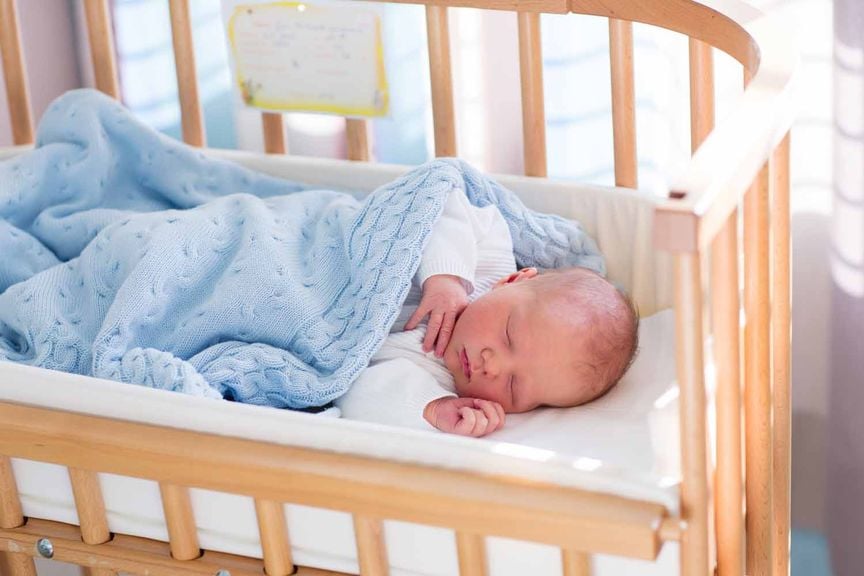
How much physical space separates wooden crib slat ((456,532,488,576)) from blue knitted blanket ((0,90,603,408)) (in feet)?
0.94

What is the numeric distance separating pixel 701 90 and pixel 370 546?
643 mm

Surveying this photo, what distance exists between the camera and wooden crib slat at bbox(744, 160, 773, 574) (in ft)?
3.29

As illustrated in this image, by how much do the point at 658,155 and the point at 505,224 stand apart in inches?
15.7

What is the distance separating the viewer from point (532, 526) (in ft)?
3.11

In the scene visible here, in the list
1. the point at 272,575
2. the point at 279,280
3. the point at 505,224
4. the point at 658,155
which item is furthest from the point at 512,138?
the point at 272,575

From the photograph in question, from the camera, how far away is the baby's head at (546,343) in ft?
4.01

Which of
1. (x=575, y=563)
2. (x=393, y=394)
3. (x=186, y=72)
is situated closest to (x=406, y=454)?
(x=575, y=563)

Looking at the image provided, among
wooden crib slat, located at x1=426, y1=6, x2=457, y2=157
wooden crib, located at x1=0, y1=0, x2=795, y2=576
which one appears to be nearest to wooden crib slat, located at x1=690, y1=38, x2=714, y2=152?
wooden crib, located at x1=0, y1=0, x2=795, y2=576

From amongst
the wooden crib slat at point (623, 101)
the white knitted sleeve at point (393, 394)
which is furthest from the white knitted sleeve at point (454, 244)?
the wooden crib slat at point (623, 101)

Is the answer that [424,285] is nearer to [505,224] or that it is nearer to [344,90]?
[505,224]

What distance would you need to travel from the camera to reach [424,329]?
1333 millimetres

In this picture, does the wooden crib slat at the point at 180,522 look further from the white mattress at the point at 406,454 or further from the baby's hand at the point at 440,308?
the baby's hand at the point at 440,308

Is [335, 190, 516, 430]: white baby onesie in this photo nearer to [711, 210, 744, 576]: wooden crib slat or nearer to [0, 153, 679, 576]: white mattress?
[0, 153, 679, 576]: white mattress

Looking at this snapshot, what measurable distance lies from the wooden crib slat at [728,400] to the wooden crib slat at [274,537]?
344mm
